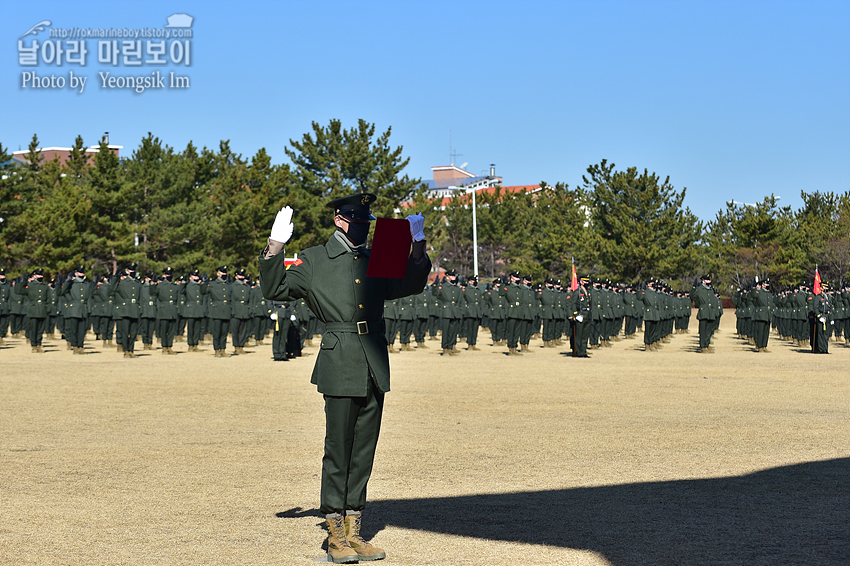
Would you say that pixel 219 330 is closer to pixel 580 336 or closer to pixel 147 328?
pixel 147 328

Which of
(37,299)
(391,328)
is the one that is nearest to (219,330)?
(391,328)

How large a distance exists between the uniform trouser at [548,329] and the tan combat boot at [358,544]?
70.3 ft

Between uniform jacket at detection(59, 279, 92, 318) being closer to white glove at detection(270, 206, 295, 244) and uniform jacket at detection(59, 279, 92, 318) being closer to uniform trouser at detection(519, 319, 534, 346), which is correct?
uniform trouser at detection(519, 319, 534, 346)

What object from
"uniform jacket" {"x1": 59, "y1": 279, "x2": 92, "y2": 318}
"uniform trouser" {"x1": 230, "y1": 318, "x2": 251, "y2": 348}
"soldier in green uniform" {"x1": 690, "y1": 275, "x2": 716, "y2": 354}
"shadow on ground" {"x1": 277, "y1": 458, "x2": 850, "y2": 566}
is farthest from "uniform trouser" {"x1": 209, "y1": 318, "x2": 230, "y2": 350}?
"shadow on ground" {"x1": 277, "y1": 458, "x2": 850, "y2": 566}

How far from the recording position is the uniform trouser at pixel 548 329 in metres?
26.8

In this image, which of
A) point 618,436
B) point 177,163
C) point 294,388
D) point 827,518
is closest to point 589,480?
point 827,518

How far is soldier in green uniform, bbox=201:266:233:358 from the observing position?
2198 cm

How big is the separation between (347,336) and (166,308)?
18240 mm

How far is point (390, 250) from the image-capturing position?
5395 millimetres

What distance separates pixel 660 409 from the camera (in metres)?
12.0

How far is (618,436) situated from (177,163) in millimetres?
42897

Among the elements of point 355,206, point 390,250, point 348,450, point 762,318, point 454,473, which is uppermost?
point 355,206

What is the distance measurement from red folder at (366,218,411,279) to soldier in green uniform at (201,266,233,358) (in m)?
17.0

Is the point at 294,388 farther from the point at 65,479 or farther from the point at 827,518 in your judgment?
the point at 827,518
